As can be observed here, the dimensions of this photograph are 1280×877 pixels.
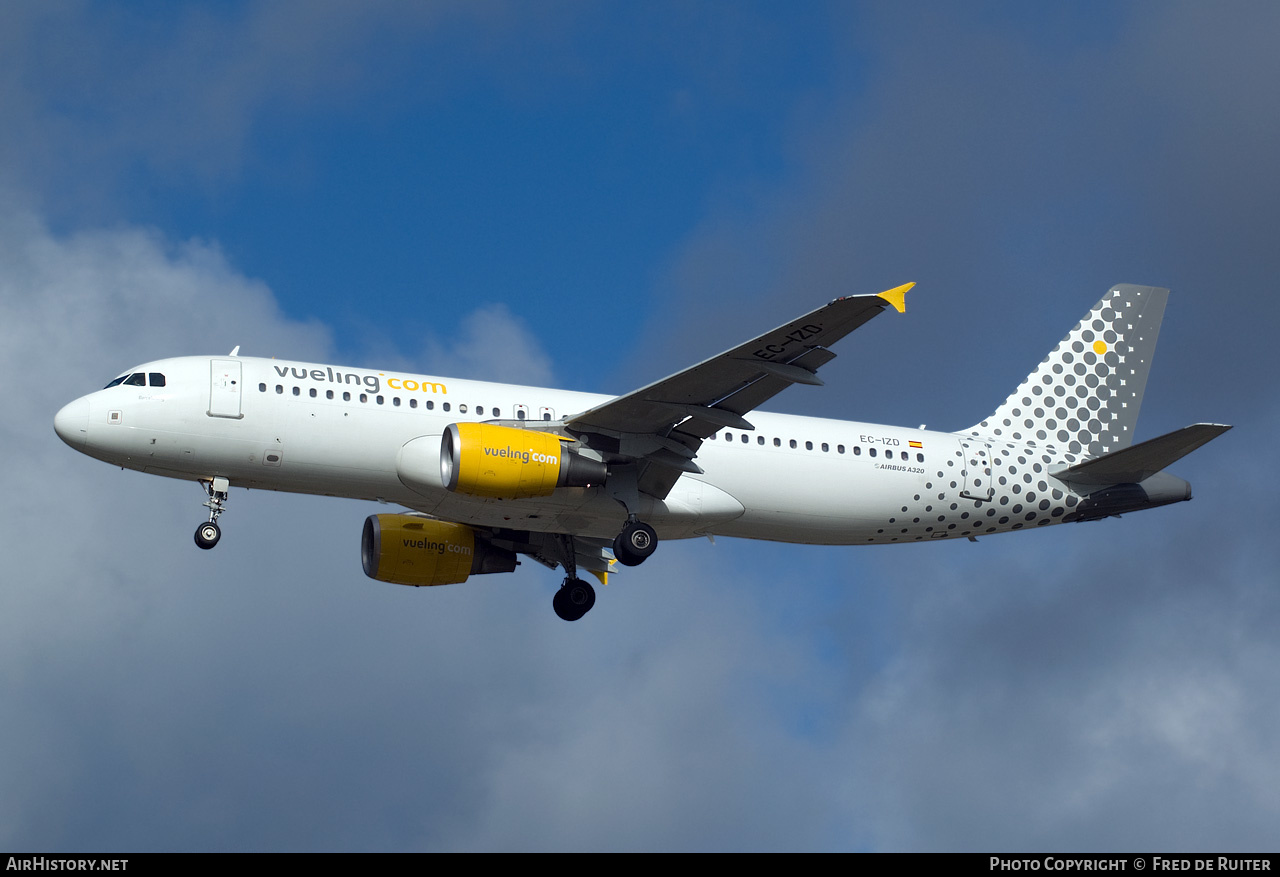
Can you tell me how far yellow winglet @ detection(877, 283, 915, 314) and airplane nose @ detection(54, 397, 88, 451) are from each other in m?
16.6

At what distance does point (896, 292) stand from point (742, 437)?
8630 millimetres

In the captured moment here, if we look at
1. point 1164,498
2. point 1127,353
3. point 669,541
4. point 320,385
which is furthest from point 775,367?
point 1127,353

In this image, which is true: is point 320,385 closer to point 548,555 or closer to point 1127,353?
point 548,555

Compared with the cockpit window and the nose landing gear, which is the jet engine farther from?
the cockpit window

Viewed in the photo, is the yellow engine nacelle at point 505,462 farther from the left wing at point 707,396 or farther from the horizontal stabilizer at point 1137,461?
the horizontal stabilizer at point 1137,461

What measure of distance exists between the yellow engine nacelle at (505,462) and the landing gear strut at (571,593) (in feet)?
22.0

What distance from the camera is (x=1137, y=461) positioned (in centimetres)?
3522

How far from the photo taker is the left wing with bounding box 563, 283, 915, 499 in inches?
1090

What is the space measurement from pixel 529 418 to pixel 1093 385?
1606 cm

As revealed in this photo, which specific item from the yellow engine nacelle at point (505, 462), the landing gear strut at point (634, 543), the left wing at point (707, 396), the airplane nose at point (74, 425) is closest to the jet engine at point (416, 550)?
the landing gear strut at point (634, 543)

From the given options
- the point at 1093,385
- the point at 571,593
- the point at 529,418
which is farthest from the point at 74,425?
the point at 1093,385

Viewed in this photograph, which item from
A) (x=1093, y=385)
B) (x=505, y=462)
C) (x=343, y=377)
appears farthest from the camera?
(x=1093, y=385)

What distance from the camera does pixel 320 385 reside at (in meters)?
31.6

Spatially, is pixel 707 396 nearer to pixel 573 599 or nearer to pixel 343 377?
pixel 343 377
